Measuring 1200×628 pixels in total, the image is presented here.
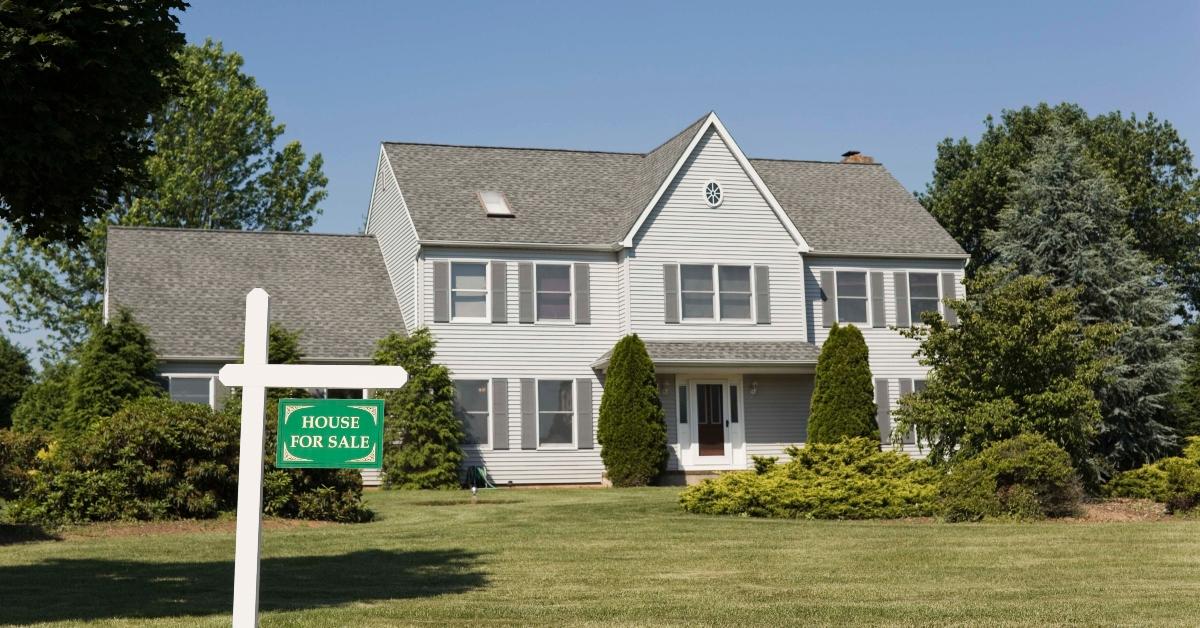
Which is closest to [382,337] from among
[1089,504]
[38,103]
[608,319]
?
[608,319]

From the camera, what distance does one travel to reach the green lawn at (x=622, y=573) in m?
10.6

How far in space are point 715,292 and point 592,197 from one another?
4.08 meters

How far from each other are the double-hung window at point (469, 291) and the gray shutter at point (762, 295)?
6.41 m

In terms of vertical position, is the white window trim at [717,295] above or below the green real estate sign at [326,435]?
above

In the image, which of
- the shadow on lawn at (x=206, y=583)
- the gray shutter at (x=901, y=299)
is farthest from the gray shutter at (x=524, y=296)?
the shadow on lawn at (x=206, y=583)

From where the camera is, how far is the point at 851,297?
107 ft

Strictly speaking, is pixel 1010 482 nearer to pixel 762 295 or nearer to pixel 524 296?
pixel 762 295

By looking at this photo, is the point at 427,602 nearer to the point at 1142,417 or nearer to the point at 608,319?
the point at 608,319

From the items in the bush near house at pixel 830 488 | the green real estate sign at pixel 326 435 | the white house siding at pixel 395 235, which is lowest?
the bush near house at pixel 830 488

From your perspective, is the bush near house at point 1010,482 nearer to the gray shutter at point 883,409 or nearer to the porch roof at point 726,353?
the porch roof at point 726,353

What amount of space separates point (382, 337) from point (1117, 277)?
16.8m

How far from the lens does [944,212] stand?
43219mm

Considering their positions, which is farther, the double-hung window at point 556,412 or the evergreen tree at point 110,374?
the double-hung window at point 556,412

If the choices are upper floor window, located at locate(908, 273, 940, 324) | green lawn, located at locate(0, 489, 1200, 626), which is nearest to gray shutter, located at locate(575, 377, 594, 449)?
upper floor window, located at locate(908, 273, 940, 324)
